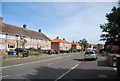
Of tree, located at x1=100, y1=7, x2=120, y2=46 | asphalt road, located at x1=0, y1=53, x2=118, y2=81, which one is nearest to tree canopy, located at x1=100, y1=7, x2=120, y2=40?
tree, located at x1=100, y1=7, x2=120, y2=46

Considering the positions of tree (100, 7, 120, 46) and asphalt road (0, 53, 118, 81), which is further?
asphalt road (0, 53, 118, 81)

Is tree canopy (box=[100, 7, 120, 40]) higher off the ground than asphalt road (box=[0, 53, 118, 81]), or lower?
higher

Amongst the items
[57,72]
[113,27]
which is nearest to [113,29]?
[113,27]

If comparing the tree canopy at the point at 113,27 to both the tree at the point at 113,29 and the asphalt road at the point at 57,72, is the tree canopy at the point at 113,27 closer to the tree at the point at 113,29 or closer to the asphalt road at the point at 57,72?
the tree at the point at 113,29

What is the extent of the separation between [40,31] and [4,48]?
96.2 feet

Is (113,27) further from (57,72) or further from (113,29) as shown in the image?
(57,72)

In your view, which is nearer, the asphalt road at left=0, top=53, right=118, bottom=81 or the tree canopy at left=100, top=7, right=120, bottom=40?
the tree canopy at left=100, top=7, right=120, bottom=40

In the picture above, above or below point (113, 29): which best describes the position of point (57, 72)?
below

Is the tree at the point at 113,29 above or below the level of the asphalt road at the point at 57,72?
above

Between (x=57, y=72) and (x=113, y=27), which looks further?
(x=57, y=72)

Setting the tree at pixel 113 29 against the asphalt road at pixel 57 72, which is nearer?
the tree at pixel 113 29

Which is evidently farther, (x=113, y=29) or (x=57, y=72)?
(x=57, y=72)

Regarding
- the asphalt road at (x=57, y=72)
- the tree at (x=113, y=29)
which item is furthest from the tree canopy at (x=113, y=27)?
the asphalt road at (x=57, y=72)

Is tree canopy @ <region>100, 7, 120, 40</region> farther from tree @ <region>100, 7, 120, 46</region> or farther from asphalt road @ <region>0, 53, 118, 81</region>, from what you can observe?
asphalt road @ <region>0, 53, 118, 81</region>
